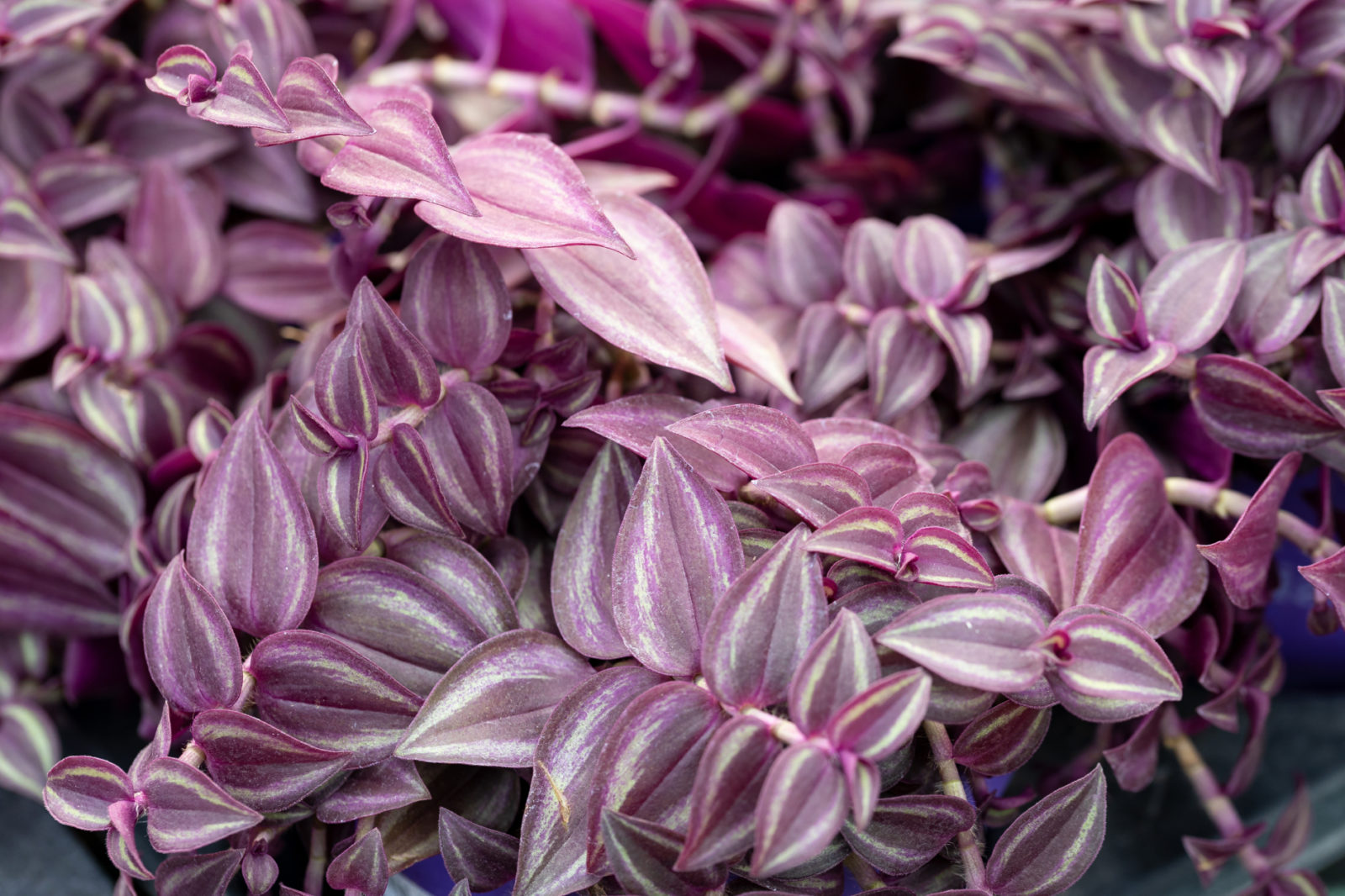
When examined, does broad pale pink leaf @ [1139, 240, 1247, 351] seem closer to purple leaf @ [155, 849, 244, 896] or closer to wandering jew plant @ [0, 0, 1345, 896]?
wandering jew plant @ [0, 0, 1345, 896]

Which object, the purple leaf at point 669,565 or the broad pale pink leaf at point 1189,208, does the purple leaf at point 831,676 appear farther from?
the broad pale pink leaf at point 1189,208

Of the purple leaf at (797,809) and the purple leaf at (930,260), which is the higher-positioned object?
the purple leaf at (930,260)

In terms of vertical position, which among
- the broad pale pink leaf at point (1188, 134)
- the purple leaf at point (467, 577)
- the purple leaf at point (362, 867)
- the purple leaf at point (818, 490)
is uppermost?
the broad pale pink leaf at point (1188, 134)

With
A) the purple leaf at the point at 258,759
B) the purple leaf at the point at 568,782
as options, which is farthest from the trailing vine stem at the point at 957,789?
the purple leaf at the point at 258,759

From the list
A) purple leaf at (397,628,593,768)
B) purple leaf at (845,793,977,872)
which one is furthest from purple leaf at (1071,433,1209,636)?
purple leaf at (397,628,593,768)

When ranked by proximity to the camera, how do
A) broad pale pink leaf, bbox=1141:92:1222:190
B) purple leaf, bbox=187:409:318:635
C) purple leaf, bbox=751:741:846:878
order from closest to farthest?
purple leaf, bbox=751:741:846:878
purple leaf, bbox=187:409:318:635
broad pale pink leaf, bbox=1141:92:1222:190

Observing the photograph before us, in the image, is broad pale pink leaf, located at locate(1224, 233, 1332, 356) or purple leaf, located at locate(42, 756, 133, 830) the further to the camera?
broad pale pink leaf, located at locate(1224, 233, 1332, 356)

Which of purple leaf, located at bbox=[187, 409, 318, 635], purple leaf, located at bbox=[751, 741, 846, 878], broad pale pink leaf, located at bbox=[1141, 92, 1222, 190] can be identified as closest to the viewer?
purple leaf, located at bbox=[751, 741, 846, 878]

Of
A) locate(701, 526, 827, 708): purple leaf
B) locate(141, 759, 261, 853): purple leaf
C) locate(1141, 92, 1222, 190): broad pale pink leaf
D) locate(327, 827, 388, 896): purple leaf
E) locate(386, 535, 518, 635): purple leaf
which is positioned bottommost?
locate(327, 827, 388, 896): purple leaf
